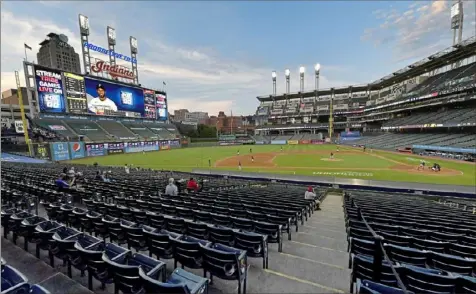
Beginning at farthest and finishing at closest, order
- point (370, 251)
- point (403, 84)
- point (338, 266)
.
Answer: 1. point (403, 84)
2. point (338, 266)
3. point (370, 251)

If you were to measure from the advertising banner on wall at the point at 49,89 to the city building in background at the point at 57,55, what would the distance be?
105 meters

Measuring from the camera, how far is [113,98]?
6825cm

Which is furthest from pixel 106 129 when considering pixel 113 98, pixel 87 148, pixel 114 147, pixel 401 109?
pixel 401 109

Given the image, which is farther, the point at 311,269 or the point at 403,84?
the point at 403,84

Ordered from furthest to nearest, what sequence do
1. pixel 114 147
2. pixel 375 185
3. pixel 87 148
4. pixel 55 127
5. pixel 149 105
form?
1. pixel 149 105
2. pixel 114 147
3. pixel 55 127
4. pixel 87 148
5. pixel 375 185

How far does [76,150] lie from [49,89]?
14776 mm

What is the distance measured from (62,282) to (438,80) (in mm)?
80127

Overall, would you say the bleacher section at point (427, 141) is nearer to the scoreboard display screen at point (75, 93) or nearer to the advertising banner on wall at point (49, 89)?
the scoreboard display screen at point (75, 93)

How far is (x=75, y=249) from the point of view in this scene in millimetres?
4906

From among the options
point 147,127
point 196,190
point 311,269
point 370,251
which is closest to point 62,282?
point 311,269

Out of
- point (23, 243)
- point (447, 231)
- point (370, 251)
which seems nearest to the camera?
point (370, 251)

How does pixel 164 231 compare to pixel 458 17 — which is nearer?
pixel 164 231

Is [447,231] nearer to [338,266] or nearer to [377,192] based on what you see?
[338,266]

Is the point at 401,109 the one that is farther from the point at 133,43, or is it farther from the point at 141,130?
the point at 133,43
